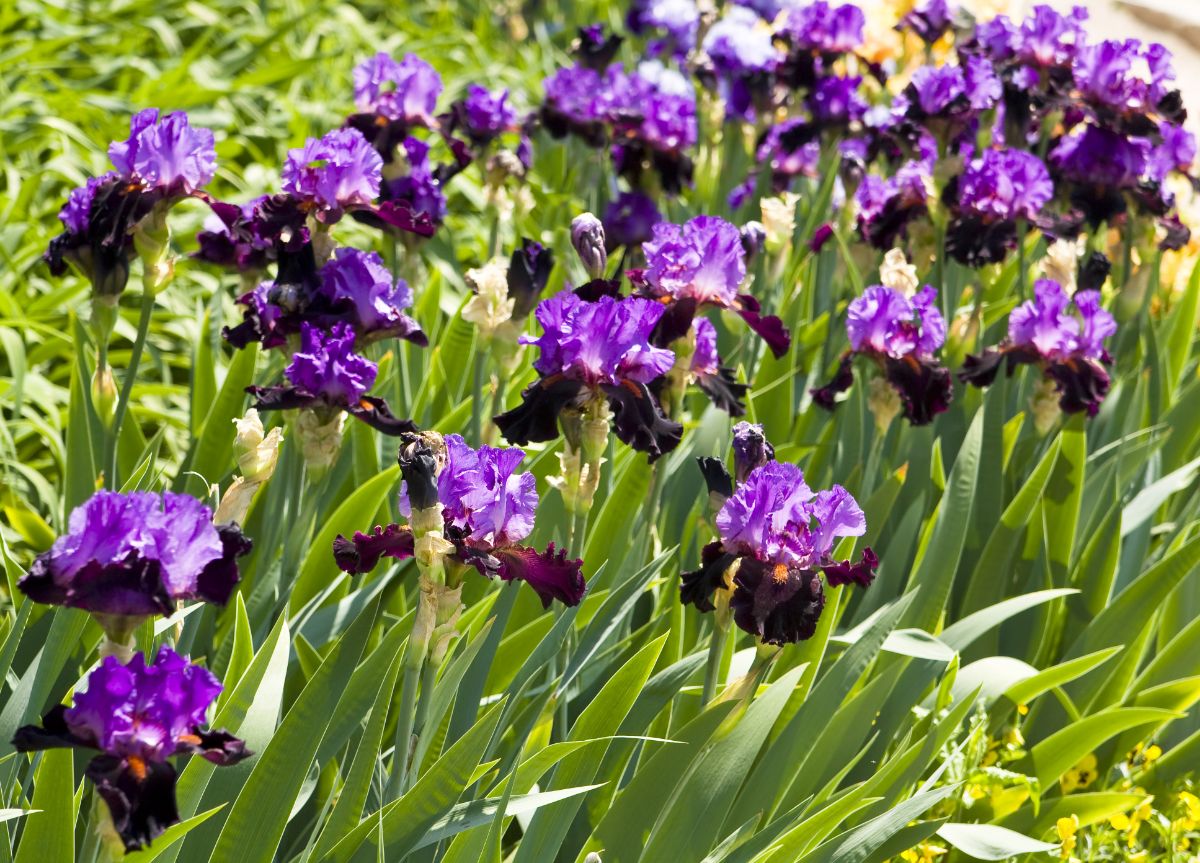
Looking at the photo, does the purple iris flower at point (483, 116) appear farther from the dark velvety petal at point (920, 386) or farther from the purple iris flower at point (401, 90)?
the dark velvety petal at point (920, 386)

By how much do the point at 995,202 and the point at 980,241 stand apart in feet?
0.27

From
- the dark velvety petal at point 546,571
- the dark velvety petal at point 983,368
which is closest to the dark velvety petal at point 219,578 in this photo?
the dark velvety petal at point 546,571

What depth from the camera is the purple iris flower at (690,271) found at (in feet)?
6.24

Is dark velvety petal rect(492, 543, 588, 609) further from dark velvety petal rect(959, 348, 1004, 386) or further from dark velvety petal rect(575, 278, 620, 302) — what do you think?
dark velvety petal rect(959, 348, 1004, 386)

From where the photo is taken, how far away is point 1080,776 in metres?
2.29

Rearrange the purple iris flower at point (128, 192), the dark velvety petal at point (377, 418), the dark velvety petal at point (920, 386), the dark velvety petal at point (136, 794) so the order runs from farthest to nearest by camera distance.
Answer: the dark velvety petal at point (920, 386) → the purple iris flower at point (128, 192) → the dark velvety petal at point (377, 418) → the dark velvety petal at point (136, 794)

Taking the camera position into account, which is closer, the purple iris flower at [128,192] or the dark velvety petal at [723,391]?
the purple iris flower at [128,192]

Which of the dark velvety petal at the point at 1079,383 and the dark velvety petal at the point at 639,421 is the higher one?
the dark velvety petal at the point at 639,421

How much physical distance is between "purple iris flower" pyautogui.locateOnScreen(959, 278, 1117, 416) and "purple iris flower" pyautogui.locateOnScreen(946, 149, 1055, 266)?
0.26 metres

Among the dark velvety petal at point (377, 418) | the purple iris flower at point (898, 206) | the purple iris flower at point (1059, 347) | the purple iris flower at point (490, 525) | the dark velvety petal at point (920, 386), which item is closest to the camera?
the purple iris flower at point (490, 525)

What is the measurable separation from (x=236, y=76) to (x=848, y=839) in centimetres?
440

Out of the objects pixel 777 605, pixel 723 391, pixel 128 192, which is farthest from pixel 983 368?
pixel 128 192

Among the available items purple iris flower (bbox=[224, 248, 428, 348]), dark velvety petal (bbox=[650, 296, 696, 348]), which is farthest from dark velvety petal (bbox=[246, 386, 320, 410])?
dark velvety petal (bbox=[650, 296, 696, 348])

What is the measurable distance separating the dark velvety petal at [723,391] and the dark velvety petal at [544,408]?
1.37ft
